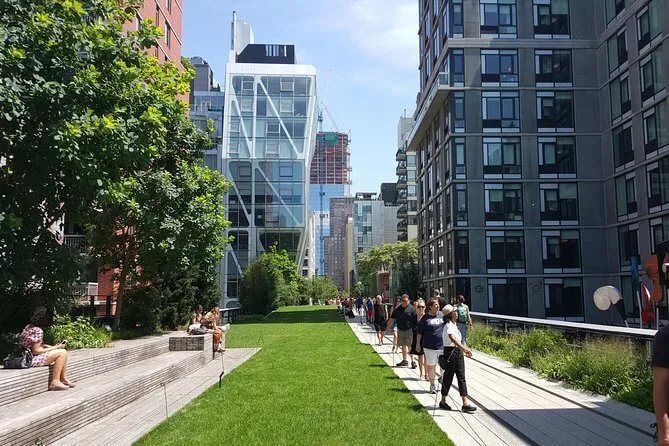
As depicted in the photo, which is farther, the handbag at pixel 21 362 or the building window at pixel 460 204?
the building window at pixel 460 204

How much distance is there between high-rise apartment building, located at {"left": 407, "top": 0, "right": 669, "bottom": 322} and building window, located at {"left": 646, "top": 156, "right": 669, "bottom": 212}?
4520 millimetres

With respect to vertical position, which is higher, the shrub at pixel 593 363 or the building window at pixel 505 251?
the building window at pixel 505 251

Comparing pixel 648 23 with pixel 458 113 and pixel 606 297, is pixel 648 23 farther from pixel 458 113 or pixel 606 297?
pixel 606 297

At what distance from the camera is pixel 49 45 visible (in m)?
11.0

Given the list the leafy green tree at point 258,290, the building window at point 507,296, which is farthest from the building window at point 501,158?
the leafy green tree at point 258,290

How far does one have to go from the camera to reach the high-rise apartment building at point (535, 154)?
43.5 metres

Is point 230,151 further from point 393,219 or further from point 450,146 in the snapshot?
point 393,219

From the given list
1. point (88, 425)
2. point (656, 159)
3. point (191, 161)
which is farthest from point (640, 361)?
point (656, 159)

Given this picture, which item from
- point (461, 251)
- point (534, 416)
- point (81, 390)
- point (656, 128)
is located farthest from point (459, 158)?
point (81, 390)

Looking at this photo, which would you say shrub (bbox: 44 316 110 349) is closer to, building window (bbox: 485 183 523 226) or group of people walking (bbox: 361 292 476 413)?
group of people walking (bbox: 361 292 476 413)

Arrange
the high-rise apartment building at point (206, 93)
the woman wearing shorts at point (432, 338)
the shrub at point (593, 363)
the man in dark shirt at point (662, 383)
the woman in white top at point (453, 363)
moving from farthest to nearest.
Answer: the high-rise apartment building at point (206, 93) < the woman wearing shorts at point (432, 338) < the shrub at point (593, 363) < the woman in white top at point (453, 363) < the man in dark shirt at point (662, 383)

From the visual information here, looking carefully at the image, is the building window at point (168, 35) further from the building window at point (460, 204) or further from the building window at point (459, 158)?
the building window at point (460, 204)

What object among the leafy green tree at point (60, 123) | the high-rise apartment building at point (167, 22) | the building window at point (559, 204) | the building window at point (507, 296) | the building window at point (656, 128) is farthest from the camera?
the building window at point (559, 204)

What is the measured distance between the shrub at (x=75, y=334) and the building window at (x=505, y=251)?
32568 mm
